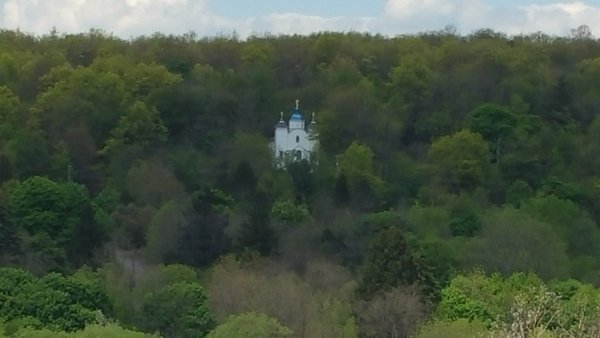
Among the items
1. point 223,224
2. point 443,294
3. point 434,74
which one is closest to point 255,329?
point 443,294

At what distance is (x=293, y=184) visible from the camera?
146 ft

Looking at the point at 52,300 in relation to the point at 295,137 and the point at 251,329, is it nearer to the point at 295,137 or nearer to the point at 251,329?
the point at 251,329

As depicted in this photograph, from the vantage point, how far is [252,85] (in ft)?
168

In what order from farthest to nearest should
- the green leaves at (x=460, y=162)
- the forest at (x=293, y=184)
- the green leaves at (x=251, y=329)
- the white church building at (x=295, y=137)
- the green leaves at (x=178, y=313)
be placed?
the white church building at (x=295, y=137)
the green leaves at (x=460, y=162)
the forest at (x=293, y=184)
the green leaves at (x=178, y=313)
the green leaves at (x=251, y=329)

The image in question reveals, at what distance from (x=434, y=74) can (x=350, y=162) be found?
8.12 meters

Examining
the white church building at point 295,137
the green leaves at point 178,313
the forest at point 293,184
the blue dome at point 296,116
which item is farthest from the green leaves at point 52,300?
the blue dome at point 296,116

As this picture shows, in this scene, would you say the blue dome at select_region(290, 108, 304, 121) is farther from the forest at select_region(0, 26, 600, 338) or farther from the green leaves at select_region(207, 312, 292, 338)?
the green leaves at select_region(207, 312, 292, 338)

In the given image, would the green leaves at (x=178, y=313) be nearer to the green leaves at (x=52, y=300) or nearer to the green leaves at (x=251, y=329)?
the green leaves at (x=52, y=300)

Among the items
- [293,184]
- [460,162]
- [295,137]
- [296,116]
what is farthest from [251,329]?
[296,116]

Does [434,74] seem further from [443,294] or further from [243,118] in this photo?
[443,294]

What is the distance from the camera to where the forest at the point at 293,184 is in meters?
27.3

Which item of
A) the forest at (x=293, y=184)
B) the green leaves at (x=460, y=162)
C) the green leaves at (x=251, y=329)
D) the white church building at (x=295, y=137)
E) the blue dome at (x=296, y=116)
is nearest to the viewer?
the green leaves at (x=251, y=329)

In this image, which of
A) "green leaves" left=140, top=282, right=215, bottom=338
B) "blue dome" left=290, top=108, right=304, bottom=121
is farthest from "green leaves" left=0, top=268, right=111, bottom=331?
"blue dome" left=290, top=108, right=304, bottom=121

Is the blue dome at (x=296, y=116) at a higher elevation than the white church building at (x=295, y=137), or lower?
higher
